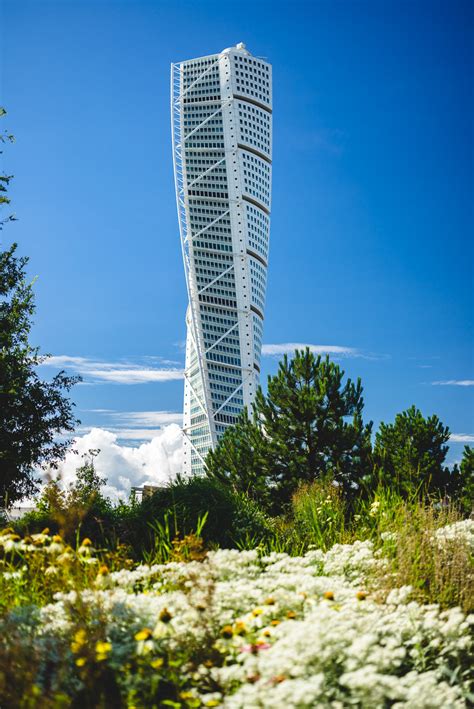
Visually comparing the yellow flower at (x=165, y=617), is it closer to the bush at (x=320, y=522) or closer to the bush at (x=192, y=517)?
the bush at (x=320, y=522)

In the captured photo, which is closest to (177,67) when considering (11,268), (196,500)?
(11,268)

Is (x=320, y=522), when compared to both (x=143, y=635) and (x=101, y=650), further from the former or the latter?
(x=101, y=650)

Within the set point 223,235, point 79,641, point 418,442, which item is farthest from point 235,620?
point 223,235

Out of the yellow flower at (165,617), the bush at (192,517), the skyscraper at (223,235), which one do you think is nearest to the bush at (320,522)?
the bush at (192,517)

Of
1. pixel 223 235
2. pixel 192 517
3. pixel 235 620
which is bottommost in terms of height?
pixel 235 620

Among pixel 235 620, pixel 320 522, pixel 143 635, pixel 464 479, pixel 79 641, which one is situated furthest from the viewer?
pixel 464 479

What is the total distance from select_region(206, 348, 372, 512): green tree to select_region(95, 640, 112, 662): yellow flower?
76.6 ft

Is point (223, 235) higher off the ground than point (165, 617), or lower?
higher

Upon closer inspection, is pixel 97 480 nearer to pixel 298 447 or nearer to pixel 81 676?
pixel 298 447

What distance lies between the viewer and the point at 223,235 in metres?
89.4

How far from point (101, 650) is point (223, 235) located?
8759cm

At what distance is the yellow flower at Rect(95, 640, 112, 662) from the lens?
11.8 ft

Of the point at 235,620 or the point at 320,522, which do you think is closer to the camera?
the point at 235,620

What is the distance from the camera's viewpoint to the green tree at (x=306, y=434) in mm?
27375
